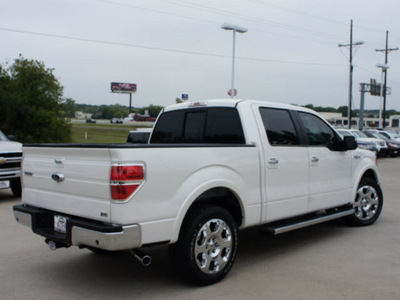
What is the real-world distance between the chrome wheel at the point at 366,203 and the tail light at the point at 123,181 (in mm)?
4318

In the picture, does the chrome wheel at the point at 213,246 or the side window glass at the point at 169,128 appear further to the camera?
the side window glass at the point at 169,128

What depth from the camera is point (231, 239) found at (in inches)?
184

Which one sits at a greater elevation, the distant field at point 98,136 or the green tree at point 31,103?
the green tree at point 31,103

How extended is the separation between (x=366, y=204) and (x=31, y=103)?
51.4 ft

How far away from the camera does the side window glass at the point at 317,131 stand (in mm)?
6023

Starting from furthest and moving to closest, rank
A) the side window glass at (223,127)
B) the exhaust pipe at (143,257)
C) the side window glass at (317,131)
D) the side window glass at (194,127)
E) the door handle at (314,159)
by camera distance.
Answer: the side window glass at (317,131) → the door handle at (314,159) → the side window glass at (194,127) → the side window glass at (223,127) → the exhaust pipe at (143,257)

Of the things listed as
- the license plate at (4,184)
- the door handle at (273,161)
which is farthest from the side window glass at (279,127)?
the license plate at (4,184)

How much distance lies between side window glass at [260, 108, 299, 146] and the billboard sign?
453 feet

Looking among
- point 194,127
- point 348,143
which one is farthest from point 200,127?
→ point 348,143

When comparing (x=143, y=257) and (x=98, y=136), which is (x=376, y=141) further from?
(x=98, y=136)

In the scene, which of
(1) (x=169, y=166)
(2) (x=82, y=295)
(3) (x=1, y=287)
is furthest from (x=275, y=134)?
(3) (x=1, y=287)

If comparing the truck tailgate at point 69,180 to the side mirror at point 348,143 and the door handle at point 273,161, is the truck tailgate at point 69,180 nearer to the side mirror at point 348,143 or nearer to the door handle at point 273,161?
the door handle at point 273,161

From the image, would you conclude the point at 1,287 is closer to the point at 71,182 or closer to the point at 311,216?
the point at 71,182

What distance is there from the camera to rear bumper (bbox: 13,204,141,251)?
3.77 meters
